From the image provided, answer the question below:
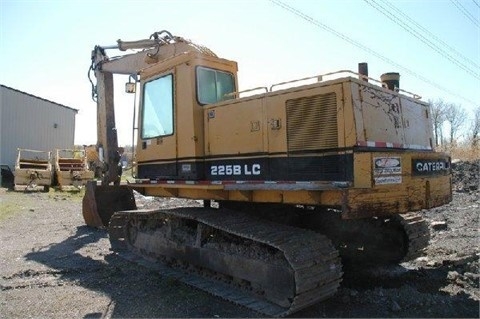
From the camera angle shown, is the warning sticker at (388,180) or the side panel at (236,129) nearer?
the warning sticker at (388,180)

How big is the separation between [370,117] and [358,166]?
27.7 inches

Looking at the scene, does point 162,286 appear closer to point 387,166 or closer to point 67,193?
point 387,166

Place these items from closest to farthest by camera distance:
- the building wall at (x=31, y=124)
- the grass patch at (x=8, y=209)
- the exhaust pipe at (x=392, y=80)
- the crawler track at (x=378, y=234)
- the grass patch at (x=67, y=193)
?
the exhaust pipe at (x=392, y=80) → the crawler track at (x=378, y=234) → the grass patch at (x=8, y=209) → the grass patch at (x=67, y=193) → the building wall at (x=31, y=124)

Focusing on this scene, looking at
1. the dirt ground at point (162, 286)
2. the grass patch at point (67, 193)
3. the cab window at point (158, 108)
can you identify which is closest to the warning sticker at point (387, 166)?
the dirt ground at point (162, 286)

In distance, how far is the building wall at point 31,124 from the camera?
928 inches

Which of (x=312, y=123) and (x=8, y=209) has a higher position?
(x=312, y=123)

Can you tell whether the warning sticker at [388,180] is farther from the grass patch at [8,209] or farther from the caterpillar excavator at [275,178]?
the grass patch at [8,209]

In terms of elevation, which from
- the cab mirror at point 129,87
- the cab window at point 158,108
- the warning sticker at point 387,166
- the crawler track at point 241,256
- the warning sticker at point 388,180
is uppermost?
the cab mirror at point 129,87

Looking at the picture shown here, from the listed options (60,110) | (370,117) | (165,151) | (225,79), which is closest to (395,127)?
(370,117)

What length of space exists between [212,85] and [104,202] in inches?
176

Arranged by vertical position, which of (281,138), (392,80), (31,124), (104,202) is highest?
Result: (31,124)

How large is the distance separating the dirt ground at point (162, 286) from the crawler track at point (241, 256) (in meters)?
0.21

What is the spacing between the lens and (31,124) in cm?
2562

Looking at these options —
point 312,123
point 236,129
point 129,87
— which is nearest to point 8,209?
point 129,87
